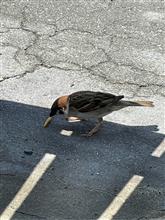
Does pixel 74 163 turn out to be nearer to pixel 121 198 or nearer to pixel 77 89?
pixel 121 198

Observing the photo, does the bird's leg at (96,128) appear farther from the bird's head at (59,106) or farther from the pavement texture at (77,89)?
the bird's head at (59,106)

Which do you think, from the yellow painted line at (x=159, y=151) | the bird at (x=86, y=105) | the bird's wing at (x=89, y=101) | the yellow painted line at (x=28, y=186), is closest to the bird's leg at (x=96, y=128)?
the bird at (x=86, y=105)

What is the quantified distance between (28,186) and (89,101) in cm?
112

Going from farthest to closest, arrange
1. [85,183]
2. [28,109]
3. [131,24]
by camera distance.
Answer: [131,24] → [28,109] → [85,183]

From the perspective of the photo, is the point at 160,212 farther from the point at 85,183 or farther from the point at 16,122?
the point at 16,122

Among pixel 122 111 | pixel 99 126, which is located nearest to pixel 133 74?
pixel 122 111

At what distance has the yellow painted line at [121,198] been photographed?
4.74 m

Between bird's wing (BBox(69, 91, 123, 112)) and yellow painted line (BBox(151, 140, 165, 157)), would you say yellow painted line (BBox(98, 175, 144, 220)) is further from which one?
bird's wing (BBox(69, 91, 123, 112))

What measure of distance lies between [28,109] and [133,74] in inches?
53.1

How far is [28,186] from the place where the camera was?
16.5 ft

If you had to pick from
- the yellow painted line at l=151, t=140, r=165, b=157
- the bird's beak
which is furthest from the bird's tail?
the bird's beak

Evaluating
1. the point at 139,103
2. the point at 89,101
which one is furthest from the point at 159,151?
the point at 89,101

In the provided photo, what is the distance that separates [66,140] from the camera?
5.71 m

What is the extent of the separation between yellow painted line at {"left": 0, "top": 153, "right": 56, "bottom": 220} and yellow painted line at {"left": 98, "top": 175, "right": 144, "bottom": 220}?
65 centimetres
